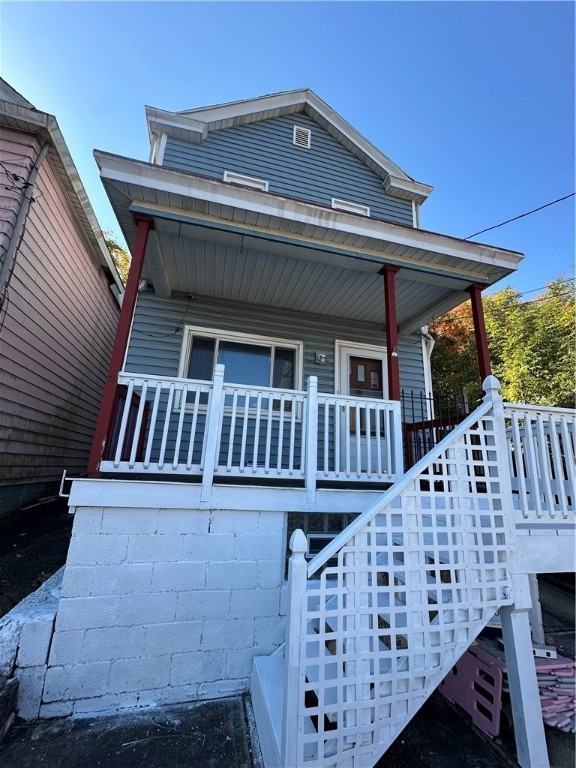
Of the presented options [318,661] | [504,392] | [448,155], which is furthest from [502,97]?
[318,661]

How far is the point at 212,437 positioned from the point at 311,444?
0.90 m

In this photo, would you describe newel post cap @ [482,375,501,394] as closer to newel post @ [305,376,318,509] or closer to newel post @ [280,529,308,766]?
newel post @ [305,376,318,509]

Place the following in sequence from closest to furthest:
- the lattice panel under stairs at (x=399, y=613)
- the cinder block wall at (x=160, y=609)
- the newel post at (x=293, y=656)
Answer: the newel post at (x=293, y=656) < the lattice panel under stairs at (x=399, y=613) < the cinder block wall at (x=160, y=609)

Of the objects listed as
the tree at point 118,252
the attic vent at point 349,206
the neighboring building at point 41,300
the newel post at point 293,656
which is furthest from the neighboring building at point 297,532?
the tree at point 118,252

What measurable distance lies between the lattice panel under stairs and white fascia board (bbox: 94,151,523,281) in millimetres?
2540

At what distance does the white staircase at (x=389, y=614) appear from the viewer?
1757 millimetres

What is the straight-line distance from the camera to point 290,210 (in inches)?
147

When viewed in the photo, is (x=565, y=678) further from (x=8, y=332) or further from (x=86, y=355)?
(x=86, y=355)

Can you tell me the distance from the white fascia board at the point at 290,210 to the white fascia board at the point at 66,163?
169 centimetres

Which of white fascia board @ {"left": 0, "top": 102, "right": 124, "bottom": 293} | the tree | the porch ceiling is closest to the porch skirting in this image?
the porch ceiling

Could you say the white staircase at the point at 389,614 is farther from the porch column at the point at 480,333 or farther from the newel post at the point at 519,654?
the porch column at the point at 480,333

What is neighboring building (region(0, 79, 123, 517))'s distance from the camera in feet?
13.6

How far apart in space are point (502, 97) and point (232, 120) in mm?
6772

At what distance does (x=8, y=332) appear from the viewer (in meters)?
4.19
